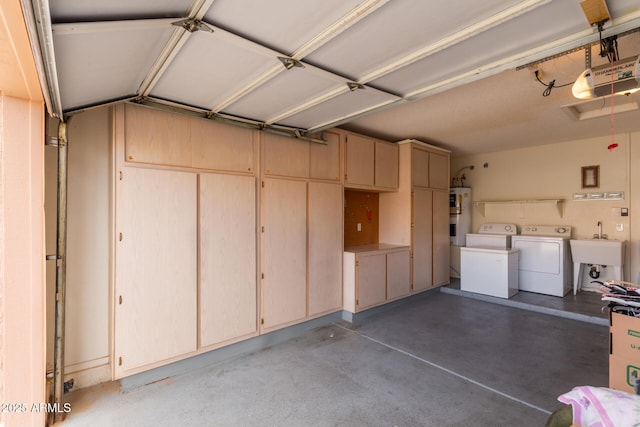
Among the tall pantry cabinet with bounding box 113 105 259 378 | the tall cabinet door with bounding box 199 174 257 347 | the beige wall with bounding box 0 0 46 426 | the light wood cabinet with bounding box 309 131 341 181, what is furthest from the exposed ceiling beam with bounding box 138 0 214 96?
the light wood cabinet with bounding box 309 131 341 181

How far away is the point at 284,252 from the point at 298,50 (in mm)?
2204

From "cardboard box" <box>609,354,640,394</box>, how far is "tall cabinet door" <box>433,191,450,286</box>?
3569 mm

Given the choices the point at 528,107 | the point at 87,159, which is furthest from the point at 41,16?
the point at 528,107

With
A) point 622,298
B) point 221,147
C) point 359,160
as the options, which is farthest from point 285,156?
point 622,298

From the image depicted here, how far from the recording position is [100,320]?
8.32 feet

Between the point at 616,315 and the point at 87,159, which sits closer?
the point at 616,315

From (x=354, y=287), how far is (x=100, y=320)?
271 cm

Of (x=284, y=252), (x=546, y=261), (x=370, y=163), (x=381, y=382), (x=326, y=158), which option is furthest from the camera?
(x=546, y=261)

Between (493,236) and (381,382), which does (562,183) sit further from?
(381,382)

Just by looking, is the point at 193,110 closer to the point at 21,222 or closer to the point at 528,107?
the point at 21,222

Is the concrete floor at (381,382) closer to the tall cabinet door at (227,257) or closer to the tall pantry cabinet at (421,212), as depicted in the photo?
the tall cabinet door at (227,257)

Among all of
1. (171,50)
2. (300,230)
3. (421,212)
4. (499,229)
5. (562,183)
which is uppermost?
(171,50)

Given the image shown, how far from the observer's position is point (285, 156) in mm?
3439

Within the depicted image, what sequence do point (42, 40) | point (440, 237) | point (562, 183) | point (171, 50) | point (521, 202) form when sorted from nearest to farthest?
point (42, 40), point (171, 50), point (562, 183), point (440, 237), point (521, 202)
